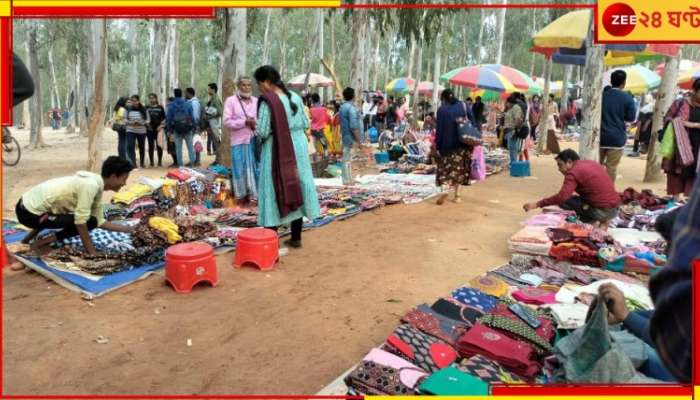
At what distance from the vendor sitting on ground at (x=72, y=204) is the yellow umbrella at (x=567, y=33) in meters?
6.12

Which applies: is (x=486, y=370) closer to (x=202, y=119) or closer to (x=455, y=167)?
(x=455, y=167)

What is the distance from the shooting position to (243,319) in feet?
12.1

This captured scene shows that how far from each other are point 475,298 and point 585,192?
227cm

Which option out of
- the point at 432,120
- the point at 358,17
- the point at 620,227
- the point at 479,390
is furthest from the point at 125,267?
the point at 432,120

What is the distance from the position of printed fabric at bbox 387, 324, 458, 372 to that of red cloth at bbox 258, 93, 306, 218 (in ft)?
6.70

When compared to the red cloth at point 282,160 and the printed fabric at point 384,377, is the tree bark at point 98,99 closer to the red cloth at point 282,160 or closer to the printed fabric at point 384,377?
the red cloth at point 282,160

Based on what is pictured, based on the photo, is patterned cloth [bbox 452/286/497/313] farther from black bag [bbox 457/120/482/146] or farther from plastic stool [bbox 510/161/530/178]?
plastic stool [bbox 510/161/530/178]

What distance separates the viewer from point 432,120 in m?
18.0

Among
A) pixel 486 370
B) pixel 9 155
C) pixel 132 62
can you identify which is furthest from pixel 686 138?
pixel 132 62

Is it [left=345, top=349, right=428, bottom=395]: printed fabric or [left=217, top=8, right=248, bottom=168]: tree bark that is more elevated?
[left=217, top=8, right=248, bottom=168]: tree bark

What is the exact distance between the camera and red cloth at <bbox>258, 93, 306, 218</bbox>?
4867 mm

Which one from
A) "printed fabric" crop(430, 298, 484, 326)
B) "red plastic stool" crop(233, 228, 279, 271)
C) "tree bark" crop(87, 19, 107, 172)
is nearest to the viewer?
"printed fabric" crop(430, 298, 484, 326)

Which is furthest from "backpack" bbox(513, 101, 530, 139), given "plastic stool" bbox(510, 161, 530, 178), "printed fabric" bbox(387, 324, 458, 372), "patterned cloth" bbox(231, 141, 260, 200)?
"printed fabric" bbox(387, 324, 458, 372)

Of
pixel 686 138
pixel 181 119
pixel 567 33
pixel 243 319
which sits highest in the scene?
pixel 567 33
